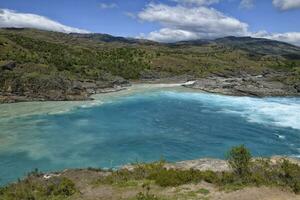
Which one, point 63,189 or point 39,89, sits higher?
point 63,189

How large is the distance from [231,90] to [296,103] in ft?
57.8

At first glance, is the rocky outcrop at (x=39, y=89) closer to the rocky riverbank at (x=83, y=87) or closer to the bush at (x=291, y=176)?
the rocky riverbank at (x=83, y=87)

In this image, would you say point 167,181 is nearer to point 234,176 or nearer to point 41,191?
point 234,176

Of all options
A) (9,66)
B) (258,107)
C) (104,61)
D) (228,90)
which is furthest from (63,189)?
(104,61)

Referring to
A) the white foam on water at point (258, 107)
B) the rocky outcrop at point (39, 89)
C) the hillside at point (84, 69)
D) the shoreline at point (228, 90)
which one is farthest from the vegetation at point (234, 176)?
the shoreline at point (228, 90)

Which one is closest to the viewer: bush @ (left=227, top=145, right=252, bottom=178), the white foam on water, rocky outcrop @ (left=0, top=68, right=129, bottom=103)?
bush @ (left=227, top=145, right=252, bottom=178)

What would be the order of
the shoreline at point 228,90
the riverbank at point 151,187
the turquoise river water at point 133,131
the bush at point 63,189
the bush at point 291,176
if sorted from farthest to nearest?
1. the shoreline at point 228,90
2. the turquoise river water at point 133,131
3. the bush at point 63,189
4. the bush at point 291,176
5. the riverbank at point 151,187

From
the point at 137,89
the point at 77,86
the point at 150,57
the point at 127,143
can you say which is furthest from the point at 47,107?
the point at 150,57

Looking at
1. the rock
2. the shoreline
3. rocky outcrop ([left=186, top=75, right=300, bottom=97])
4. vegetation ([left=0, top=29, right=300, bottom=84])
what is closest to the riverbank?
the shoreline

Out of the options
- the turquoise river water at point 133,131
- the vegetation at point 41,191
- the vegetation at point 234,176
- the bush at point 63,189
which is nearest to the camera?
the vegetation at point 41,191

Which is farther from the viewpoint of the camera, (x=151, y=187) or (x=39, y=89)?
(x=39, y=89)

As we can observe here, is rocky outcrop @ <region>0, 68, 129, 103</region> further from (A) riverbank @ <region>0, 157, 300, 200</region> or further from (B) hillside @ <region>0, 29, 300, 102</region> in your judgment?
(A) riverbank @ <region>0, 157, 300, 200</region>


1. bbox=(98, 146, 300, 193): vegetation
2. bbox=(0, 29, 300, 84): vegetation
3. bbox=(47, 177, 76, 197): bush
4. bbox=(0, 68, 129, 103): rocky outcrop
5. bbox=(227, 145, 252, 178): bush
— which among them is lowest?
bbox=(0, 68, 129, 103): rocky outcrop

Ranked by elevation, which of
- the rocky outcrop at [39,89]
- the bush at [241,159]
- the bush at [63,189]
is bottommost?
the rocky outcrop at [39,89]
